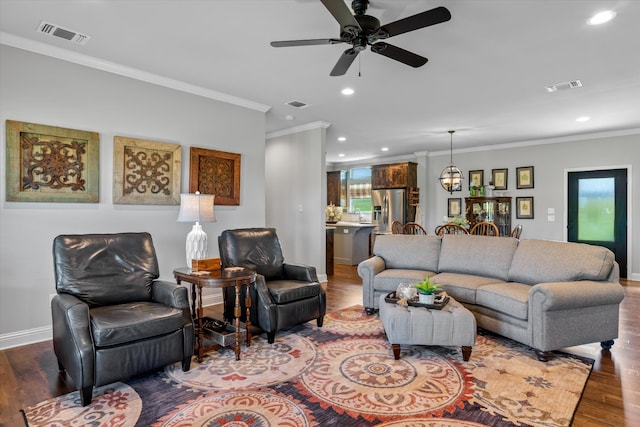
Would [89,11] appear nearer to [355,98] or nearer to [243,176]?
[243,176]

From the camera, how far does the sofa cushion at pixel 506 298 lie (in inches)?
120

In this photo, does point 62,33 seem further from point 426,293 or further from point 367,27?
point 426,293

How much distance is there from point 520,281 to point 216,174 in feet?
12.0

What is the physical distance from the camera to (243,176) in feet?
16.3

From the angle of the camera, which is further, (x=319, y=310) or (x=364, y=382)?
(x=319, y=310)

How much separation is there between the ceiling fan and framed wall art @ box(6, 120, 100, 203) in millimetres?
2306

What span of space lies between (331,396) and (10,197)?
10.4ft

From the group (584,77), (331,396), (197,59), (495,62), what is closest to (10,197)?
(197,59)

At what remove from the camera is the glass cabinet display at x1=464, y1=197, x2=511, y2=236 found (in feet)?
25.0

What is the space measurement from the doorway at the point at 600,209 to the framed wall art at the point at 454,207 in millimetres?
2103

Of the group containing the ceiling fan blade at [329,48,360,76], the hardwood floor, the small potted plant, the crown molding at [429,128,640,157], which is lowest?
the hardwood floor

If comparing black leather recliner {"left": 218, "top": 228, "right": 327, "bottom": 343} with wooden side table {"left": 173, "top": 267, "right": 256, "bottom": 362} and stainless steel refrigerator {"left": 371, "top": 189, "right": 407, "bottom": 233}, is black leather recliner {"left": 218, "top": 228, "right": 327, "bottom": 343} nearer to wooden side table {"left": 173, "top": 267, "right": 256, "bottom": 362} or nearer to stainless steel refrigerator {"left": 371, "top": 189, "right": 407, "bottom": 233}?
wooden side table {"left": 173, "top": 267, "right": 256, "bottom": 362}

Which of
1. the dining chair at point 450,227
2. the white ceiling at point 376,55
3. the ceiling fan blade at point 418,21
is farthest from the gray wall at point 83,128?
the dining chair at point 450,227

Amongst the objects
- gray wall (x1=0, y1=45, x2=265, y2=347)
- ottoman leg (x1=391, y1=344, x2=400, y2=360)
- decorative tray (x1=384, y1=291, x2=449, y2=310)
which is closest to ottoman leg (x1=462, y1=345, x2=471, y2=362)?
decorative tray (x1=384, y1=291, x2=449, y2=310)
